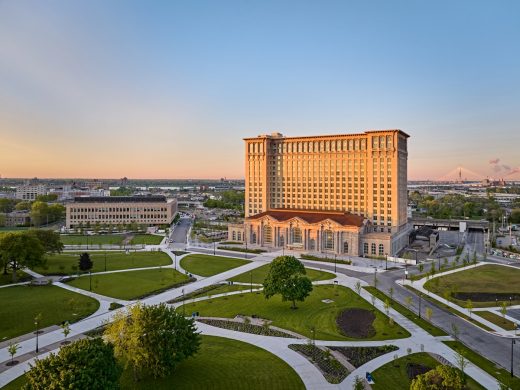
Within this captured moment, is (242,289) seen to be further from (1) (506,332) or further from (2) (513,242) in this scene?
(2) (513,242)

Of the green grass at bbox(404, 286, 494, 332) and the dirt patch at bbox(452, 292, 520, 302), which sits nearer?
the green grass at bbox(404, 286, 494, 332)

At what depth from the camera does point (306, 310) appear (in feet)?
193

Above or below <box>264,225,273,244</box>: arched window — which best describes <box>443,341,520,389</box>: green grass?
below

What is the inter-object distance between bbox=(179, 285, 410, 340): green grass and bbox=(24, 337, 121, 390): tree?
26.1m

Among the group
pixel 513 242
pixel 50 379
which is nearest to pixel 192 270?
pixel 50 379

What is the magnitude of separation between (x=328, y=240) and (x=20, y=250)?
74.3m

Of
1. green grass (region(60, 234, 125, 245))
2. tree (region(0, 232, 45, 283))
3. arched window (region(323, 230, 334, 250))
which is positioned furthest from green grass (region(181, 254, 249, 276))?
green grass (region(60, 234, 125, 245))

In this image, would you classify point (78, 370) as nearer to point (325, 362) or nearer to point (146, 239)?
point (325, 362)

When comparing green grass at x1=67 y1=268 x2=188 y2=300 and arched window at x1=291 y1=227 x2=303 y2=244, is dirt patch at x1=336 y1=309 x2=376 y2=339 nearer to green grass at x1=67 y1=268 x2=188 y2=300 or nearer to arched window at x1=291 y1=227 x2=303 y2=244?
green grass at x1=67 y1=268 x2=188 y2=300

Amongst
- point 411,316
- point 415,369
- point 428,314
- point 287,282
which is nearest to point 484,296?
point 411,316

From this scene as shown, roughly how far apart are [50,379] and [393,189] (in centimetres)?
10254

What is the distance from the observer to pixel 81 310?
189ft

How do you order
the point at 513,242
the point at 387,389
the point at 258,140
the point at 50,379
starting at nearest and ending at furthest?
the point at 50,379 < the point at 387,389 < the point at 513,242 < the point at 258,140

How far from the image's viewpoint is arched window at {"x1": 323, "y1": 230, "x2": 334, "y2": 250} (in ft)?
360
